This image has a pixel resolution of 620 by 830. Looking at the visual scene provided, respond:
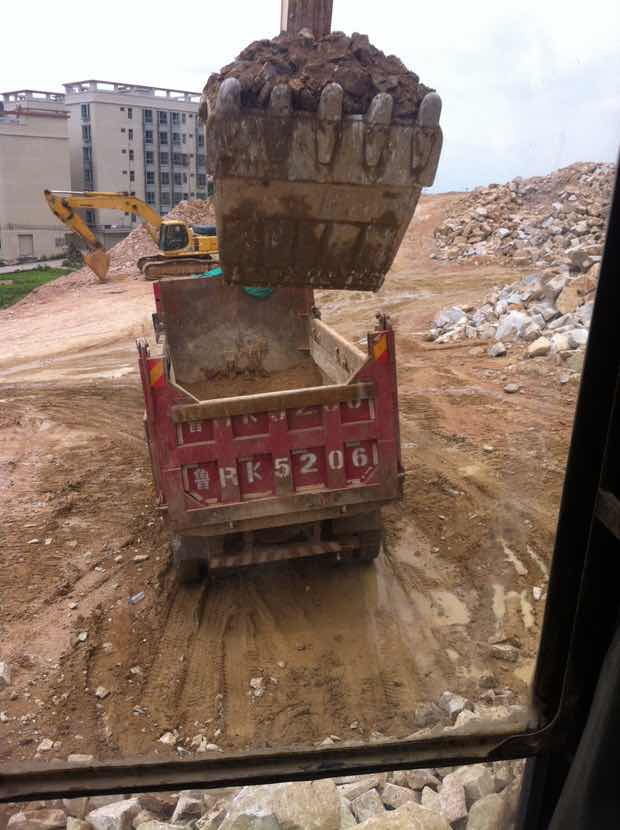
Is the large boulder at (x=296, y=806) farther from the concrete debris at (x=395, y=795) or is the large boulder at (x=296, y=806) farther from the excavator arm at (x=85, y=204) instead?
the excavator arm at (x=85, y=204)

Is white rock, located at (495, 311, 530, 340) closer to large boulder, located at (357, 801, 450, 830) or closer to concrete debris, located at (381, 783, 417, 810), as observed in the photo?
concrete debris, located at (381, 783, 417, 810)

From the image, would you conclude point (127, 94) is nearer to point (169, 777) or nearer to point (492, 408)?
point (492, 408)

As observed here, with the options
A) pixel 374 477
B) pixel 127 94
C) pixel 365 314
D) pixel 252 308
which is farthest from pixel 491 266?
pixel 127 94

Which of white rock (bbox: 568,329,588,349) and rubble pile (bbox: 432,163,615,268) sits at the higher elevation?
rubble pile (bbox: 432,163,615,268)

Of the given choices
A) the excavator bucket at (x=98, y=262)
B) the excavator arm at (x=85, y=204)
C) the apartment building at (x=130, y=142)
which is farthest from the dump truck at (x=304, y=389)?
the apartment building at (x=130, y=142)

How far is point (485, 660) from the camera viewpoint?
4.51m

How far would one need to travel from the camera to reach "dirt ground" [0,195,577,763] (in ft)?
13.6

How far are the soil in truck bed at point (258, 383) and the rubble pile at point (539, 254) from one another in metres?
2.87

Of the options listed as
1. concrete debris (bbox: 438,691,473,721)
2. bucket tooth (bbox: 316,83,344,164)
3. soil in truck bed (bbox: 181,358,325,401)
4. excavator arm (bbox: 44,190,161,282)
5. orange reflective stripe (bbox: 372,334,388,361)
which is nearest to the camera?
bucket tooth (bbox: 316,83,344,164)

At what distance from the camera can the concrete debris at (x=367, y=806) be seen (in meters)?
2.76

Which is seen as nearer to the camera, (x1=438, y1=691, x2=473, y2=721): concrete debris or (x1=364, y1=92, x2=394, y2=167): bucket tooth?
(x1=364, y1=92, x2=394, y2=167): bucket tooth

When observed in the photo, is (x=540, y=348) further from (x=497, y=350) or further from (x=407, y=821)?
(x=407, y=821)

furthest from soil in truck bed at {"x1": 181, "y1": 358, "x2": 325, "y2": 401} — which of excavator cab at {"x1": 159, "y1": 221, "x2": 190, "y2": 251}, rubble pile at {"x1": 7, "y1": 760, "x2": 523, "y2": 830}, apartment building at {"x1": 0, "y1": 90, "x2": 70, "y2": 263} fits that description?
apartment building at {"x1": 0, "y1": 90, "x2": 70, "y2": 263}

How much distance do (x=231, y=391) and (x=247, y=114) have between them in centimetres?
440
